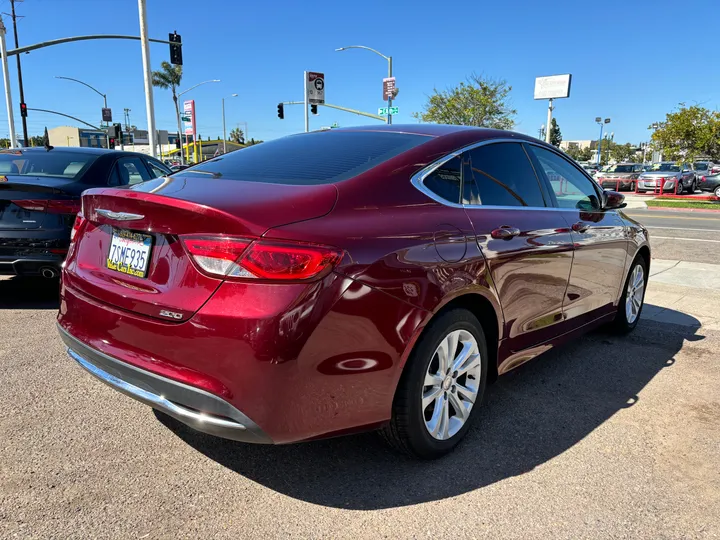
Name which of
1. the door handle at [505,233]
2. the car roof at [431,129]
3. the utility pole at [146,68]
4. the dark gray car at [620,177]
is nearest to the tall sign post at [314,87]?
the utility pole at [146,68]

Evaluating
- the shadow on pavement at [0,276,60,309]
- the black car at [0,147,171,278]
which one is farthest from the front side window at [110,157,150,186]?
the shadow on pavement at [0,276,60,309]

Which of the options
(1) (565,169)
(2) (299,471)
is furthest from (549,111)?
(2) (299,471)

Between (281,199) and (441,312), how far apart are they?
93 cm

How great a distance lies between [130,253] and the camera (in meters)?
2.37

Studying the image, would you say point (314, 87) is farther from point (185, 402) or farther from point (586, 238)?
point (185, 402)

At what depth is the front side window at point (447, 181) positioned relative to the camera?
2.70 meters

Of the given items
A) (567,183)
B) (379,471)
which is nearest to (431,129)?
(567,183)

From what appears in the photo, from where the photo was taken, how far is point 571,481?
2.59 m

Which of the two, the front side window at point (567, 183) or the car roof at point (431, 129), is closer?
the car roof at point (431, 129)

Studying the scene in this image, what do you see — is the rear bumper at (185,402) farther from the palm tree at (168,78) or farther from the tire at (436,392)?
the palm tree at (168,78)

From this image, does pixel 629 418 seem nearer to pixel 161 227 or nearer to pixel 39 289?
pixel 161 227

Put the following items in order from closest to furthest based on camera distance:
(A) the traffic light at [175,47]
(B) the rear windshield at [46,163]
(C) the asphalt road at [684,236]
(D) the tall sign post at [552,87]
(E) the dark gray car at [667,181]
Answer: (B) the rear windshield at [46,163] → (C) the asphalt road at [684,236] → (A) the traffic light at [175,47] → (E) the dark gray car at [667,181] → (D) the tall sign post at [552,87]

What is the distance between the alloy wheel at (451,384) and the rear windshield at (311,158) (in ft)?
3.16

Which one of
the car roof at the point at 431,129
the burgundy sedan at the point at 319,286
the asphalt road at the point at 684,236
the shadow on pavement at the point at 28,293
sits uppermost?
the car roof at the point at 431,129
